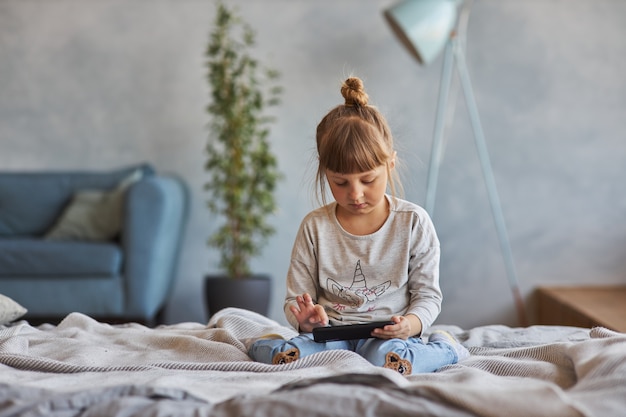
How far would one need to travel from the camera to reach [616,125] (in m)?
4.05

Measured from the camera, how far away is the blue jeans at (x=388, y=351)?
63.6 inches

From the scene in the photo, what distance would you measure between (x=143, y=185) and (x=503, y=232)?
172cm

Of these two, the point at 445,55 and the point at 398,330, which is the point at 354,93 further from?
the point at 445,55

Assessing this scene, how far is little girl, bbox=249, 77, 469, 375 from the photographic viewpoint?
67.1 inches

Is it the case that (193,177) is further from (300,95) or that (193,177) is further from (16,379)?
(16,379)

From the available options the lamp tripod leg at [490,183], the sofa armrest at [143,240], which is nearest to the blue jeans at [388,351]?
the sofa armrest at [143,240]

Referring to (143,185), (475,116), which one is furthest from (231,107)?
(475,116)

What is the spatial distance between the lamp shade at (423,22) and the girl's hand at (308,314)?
2045 mm

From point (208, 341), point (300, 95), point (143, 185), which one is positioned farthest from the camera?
point (300, 95)

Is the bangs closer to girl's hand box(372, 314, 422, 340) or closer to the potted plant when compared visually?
girl's hand box(372, 314, 422, 340)

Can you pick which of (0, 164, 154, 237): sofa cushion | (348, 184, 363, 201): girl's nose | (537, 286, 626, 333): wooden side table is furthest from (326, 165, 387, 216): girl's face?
(0, 164, 154, 237): sofa cushion

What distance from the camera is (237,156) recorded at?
12.9ft

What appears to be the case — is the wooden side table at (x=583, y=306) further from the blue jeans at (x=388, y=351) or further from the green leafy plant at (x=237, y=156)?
the green leafy plant at (x=237, y=156)

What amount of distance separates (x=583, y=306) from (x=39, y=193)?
8.96ft
